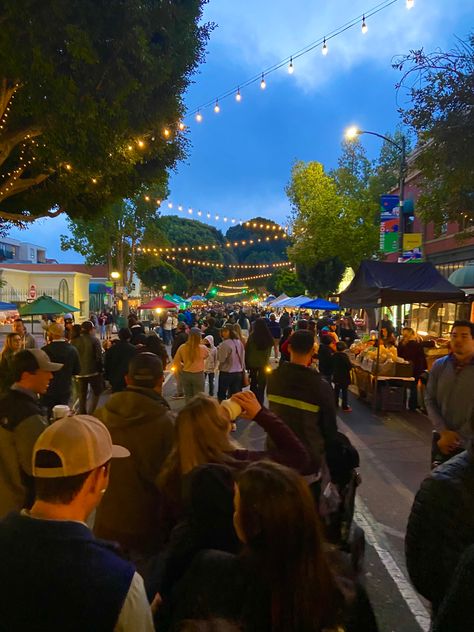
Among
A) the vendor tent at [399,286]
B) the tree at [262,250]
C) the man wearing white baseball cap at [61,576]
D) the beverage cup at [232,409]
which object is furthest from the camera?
the tree at [262,250]

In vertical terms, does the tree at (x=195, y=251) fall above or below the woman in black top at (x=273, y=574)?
above

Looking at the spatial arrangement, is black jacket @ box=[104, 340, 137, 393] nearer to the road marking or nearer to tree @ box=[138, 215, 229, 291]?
the road marking

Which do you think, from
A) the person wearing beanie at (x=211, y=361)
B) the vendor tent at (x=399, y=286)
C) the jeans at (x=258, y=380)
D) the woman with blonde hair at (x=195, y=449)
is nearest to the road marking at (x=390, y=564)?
the woman with blonde hair at (x=195, y=449)

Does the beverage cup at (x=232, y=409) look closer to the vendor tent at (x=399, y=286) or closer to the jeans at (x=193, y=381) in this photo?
the jeans at (x=193, y=381)

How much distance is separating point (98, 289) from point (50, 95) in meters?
45.4

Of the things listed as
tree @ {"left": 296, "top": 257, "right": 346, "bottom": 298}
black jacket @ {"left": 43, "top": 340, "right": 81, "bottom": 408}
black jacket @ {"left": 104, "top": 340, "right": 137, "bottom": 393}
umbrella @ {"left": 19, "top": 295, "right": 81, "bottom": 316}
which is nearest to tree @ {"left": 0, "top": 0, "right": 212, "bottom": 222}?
black jacket @ {"left": 104, "top": 340, "right": 137, "bottom": 393}

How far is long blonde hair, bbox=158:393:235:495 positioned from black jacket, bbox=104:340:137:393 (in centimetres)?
519

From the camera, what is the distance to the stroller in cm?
326

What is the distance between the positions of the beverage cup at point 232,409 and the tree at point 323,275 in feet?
114

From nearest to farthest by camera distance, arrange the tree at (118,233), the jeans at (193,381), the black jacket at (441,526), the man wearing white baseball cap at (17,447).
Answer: the black jacket at (441,526) < the man wearing white baseball cap at (17,447) < the jeans at (193,381) < the tree at (118,233)

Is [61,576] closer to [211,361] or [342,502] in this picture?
[342,502]

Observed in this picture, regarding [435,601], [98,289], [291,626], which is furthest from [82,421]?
[98,289]

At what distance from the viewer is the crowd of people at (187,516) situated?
135cm

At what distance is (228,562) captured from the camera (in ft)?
5.60
